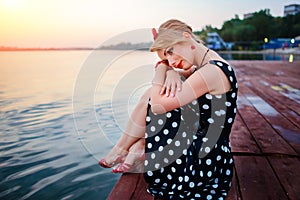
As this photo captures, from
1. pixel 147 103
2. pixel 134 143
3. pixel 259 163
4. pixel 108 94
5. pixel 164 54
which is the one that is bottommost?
pixel 108 94

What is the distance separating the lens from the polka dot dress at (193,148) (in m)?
1.14

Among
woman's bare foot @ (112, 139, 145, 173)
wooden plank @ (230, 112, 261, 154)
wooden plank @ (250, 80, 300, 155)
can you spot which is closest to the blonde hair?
woman's bare foot @ (112, 139, 145, 173)

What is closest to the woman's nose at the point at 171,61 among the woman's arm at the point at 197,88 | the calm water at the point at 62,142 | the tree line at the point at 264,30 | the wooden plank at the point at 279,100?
the woman's arm at the point at 197,88

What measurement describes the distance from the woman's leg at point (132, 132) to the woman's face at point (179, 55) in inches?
10.2

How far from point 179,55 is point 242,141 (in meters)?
1.07

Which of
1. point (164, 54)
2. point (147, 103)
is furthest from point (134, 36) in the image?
point (147, 103)

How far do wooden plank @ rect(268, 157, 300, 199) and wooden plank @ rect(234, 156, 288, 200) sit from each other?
30 mm

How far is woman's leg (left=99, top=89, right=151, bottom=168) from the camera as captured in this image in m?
1.35

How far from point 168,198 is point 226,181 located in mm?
285

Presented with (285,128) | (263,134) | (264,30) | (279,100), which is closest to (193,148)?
(263,134)

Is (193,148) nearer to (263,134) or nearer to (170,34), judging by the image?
(170,34)

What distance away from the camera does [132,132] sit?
1448 millimetres

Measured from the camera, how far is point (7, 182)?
82.7 inches

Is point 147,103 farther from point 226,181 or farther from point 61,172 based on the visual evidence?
point 61,172
